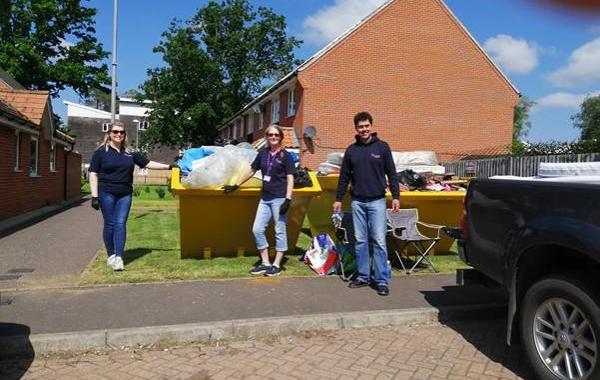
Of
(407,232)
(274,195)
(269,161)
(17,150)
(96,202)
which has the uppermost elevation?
(17,150)

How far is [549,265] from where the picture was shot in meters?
4.20

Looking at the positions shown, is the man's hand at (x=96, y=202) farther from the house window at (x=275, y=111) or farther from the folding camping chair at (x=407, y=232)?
the house window at (x=275, y=111)

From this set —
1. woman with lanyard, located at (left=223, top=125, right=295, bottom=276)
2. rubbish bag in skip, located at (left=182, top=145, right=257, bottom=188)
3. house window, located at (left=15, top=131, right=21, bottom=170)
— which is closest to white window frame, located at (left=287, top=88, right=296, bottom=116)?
house window, located at (left=15, top=131, right=21, bottom=170)

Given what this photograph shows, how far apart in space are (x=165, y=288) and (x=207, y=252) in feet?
5.76

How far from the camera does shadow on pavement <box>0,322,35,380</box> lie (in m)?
4.36

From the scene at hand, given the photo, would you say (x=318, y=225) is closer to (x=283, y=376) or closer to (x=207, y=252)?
(x=207, y=252)

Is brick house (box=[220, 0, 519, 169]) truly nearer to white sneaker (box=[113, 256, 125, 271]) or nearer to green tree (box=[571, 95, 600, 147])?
white sneaker (box=[113, 256, 125, 271])

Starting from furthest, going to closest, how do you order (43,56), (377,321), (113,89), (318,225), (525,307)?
(43,56) < (113,89) < (318,225) < (377,321) < (525,307)

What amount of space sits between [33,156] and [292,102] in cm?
1370

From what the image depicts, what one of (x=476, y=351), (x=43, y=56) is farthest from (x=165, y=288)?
(x=43, y=56)

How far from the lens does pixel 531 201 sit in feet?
13.9

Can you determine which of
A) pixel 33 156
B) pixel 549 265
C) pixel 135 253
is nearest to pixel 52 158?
pixel 33 156

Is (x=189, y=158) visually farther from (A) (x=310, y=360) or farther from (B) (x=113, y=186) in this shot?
(A) (x=310, y=360)

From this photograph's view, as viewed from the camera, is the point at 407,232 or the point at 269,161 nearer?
the point at 269,161
